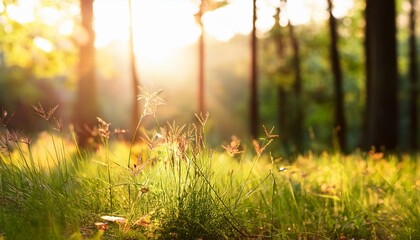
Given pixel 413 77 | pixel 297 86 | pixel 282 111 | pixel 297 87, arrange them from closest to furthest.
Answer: pixel 413 77 → pixel 297 86 → pixel 297 87 → pixel 282 111

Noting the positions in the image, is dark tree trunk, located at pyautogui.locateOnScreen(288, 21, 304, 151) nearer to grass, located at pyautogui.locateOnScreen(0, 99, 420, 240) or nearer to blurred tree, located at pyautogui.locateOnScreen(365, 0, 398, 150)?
blurred tree, located at pyautogui.locateOnScreen(365, 0, 398, 150)

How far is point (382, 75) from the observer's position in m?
13.6

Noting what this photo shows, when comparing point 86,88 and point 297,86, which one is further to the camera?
point 297,86

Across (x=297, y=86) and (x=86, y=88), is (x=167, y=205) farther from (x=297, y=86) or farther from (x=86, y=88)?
(x=297, y=86)

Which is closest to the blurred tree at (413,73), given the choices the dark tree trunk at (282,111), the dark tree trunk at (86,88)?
the dark tree trunk at (282,111)

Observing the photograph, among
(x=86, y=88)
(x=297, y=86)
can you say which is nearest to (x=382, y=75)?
(x=86, y=88)

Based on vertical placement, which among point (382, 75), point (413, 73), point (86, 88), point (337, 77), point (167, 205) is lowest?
point (413, 73)

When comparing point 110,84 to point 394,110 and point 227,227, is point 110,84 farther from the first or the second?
point 227,227

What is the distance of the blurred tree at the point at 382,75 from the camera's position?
1341 cm

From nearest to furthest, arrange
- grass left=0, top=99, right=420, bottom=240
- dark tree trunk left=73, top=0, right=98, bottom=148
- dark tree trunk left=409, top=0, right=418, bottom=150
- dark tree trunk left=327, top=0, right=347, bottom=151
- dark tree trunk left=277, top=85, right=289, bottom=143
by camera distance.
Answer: grass left=0, top=99, right=420, bottom=240
dark tree trunk left=73, top=0, right=98, bottom=148
dark tree trunk left=327, top=0, right=347, bottom=151
dark tree trunk left=409, top=0, right=418, bottom=150
dark tree trunk left=277, top=85, right=289, bottom=143

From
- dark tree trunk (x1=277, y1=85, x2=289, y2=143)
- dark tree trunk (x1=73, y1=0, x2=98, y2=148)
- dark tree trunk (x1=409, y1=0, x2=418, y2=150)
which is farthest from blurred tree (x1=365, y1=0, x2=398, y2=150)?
dark tree trunk (x1=277, y1=85, x2=289, y2=143)

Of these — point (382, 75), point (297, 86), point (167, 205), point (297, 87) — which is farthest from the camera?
point (297, 87)

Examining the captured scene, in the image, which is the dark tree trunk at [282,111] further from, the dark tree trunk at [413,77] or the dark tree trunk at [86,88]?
the dark tree trunk at [86,88]

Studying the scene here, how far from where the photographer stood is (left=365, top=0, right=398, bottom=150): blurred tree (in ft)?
44.0
